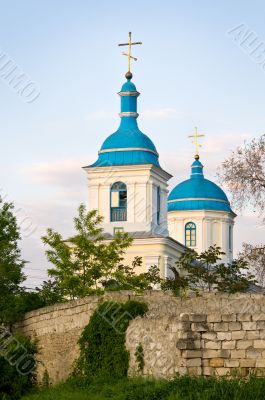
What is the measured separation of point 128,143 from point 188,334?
162 feet

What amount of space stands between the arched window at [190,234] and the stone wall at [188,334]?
53138mm

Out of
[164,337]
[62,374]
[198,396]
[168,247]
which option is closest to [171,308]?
[164,337]

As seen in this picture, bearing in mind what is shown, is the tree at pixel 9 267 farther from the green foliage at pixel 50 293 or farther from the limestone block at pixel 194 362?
the limestone block at pixel 194 362

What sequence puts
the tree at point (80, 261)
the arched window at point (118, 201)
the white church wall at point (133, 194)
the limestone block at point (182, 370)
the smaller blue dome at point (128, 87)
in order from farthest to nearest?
the arched window at point (118, 201) → the white church wall at point (133, 194) → the smaller blue dome at point (128, 87) → the tree at point (80, 261) → the limestone block at point (182, 370)

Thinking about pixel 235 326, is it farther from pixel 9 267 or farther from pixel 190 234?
pixel 190 234

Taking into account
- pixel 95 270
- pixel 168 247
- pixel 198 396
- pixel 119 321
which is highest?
pixel 168 247

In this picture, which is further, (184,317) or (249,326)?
(184,317)

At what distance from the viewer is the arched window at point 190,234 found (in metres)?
81.1

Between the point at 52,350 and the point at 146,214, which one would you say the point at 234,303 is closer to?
the point at 52,350

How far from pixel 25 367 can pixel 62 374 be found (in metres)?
2.33

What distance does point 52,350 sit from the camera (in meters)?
28.9

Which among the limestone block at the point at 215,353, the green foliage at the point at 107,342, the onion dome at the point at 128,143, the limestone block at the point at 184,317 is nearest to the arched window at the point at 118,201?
the onion dome at the point at 128,143

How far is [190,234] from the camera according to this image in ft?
268

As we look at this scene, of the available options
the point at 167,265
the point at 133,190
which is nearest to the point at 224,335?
the point at 167,265
